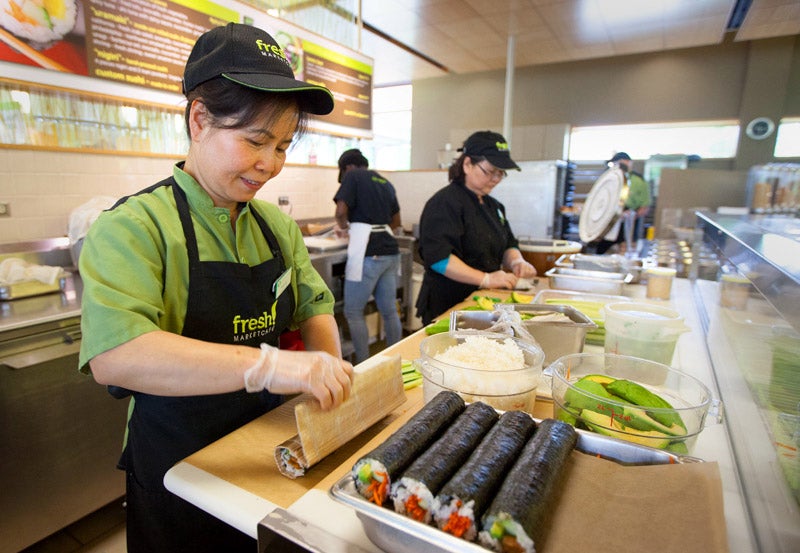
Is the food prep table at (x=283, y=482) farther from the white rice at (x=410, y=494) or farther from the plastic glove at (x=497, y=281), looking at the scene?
the plastic glove at (x=497, y=281)

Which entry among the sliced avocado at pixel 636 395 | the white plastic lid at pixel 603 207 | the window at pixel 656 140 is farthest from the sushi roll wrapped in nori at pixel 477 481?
the window at pixel 656 140

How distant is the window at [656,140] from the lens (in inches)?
298

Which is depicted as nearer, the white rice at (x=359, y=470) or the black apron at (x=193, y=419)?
the white rice at (x=359, y=470)

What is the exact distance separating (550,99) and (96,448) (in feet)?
28.2

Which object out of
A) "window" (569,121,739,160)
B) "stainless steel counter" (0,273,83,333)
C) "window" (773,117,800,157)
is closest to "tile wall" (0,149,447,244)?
"stainless steel counter" (0,273,83,333)

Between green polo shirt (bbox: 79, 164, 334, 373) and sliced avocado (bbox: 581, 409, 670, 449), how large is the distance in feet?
2.92

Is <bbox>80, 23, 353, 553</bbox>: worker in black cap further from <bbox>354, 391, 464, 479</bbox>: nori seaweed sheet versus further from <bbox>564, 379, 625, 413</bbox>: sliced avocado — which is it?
<bbox>564, 379, 625, 413</bbox>: sliced avocado

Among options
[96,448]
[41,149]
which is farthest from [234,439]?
[41,149]

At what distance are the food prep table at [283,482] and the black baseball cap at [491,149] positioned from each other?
1594 mm

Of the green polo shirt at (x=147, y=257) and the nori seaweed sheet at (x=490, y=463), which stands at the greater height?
the green polo shirt at (x=147, y=257)

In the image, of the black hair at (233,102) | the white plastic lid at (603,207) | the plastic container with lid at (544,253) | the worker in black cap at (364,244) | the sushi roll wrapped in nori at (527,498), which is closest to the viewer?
the sushi roll wrapped in nori at (527,498)

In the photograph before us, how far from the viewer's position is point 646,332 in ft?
4.64

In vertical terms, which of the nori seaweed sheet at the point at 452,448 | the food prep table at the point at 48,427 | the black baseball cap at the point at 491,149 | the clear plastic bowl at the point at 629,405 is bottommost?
the food prep table at the point at 48,427

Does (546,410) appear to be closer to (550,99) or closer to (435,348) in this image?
(435,348)
